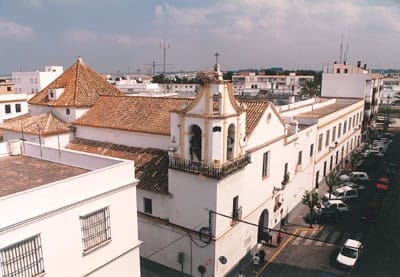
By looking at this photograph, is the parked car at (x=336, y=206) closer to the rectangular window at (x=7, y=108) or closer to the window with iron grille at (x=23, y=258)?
the window with iron grille at (x=23, y=258)

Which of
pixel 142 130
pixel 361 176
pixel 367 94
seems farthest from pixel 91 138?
pixel 367 94

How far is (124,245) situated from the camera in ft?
49.8

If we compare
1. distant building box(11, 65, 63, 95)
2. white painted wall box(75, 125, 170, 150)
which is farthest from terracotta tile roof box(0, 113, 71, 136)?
distant building box(11, 65, 63, 95)

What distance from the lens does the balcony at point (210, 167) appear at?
58.6ft

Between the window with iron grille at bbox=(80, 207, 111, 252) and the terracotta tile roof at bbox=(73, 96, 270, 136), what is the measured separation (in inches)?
341

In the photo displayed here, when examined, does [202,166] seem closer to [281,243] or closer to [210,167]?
[210,167]

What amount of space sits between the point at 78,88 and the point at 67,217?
731 inches

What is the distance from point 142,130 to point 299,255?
522 inches

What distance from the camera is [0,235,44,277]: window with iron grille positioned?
→ 11115 millimetres

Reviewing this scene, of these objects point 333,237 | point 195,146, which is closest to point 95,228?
point 195,146

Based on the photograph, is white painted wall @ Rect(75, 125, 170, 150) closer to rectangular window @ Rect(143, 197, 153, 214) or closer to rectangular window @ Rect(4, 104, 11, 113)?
rectangular window @ Rect(143, 197, 153, 214)

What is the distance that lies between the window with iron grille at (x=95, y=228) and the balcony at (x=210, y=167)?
564 cm

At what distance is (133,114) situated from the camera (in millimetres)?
25391

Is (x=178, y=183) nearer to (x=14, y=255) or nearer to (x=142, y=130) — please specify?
(x=142, y=130)
